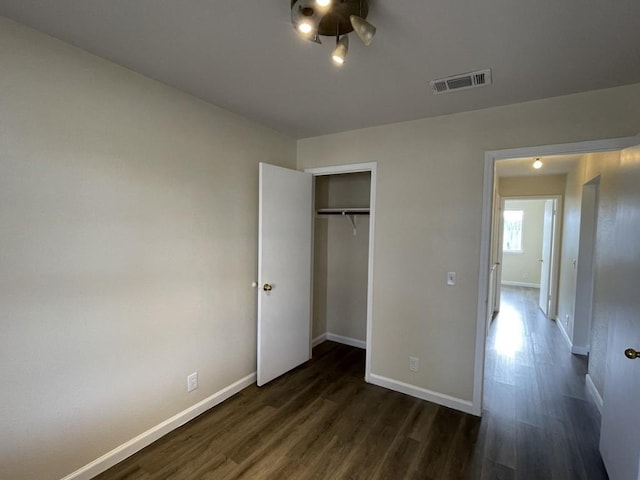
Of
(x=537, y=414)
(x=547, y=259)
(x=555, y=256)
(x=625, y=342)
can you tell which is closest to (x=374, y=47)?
(x=625, y=342)

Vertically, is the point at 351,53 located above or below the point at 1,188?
above

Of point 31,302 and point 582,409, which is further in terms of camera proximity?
point 582,409

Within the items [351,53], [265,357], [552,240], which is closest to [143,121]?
[351,53]

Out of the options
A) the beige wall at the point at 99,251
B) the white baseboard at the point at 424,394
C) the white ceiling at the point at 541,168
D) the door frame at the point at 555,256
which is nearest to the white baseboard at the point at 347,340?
the white baseboard at the point at 424,394

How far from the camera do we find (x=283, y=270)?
9.60 feet

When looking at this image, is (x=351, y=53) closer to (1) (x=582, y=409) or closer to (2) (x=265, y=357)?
(2) (x=265, y=357)

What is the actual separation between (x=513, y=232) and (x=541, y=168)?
4.44m

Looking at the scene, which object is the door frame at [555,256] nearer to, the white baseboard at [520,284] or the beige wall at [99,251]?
the white baseboard at [520,284]

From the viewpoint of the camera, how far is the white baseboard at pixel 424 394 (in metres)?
2.48

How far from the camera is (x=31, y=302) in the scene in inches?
59.9

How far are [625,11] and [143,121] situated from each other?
2.51 meters

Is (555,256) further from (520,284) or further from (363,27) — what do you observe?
(363,27)

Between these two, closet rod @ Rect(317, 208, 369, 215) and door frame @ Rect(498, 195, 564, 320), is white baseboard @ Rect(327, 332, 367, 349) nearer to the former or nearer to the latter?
closet rod @ Rect(317, 208, 369, 215)

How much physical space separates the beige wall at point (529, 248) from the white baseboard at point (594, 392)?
18.8 ft
